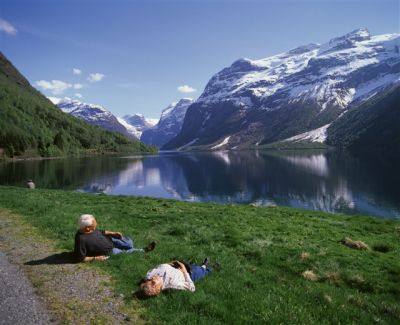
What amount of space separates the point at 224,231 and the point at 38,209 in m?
14.6

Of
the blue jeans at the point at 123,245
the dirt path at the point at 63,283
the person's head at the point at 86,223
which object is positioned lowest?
the dirt path at the point at 63,283

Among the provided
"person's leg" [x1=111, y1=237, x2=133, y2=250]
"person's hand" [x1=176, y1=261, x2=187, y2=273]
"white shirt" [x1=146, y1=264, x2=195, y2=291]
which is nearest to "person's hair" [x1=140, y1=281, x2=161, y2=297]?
"white shirt" [x1=146, y1=264, x2=195, y2=291]

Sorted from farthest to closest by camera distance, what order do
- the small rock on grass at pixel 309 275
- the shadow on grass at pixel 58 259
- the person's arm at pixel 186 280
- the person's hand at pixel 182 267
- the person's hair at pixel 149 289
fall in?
1. the shadow on grass at pixel 58 259
2. the small rock on grass at pixel 309 275
3. the person's hand at pixel 182 267
4. the person's arm at pixel 186 280
5. the person's hair at pixel 149 289

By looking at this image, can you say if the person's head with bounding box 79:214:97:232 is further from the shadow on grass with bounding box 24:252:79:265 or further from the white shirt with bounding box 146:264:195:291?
the white shirt with bounding box 146:264:195:291

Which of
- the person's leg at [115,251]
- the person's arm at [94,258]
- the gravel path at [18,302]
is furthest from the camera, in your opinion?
the person's leg at [115,251]

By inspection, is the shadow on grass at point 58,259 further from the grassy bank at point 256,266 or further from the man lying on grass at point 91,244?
the grassy bank at point 256,266

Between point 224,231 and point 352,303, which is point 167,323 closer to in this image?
point 352,303

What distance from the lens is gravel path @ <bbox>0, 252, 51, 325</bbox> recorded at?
440 inches

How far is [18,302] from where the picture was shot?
40.2ft

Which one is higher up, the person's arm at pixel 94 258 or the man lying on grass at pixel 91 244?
the man lying on grass at pixel 91 244

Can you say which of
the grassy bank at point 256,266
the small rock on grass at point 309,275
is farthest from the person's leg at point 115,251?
the small rock on grass at point 309,275

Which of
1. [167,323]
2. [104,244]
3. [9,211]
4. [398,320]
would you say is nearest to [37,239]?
[104,244]

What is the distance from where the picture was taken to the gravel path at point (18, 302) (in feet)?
36.7

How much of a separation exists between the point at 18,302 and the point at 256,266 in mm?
9863
